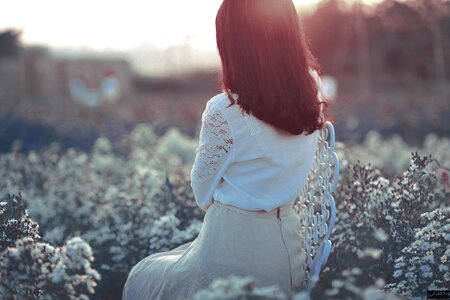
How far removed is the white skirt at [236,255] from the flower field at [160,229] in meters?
0.13

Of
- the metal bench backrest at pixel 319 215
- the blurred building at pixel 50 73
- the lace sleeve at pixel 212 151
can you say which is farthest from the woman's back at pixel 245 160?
the blurred building at pixel 50 73

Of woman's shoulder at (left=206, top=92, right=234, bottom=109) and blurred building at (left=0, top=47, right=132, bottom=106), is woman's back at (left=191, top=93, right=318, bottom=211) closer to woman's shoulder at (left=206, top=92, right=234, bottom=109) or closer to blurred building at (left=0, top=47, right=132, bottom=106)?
woman's shoulder at (left=206, top=92, right=234, bottom=109)

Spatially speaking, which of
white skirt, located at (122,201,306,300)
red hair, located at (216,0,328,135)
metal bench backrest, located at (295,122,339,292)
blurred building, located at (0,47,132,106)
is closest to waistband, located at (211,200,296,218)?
white skirt, located at (122,201,306,300)

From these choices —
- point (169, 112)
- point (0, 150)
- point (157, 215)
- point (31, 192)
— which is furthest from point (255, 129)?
point (169, 112)

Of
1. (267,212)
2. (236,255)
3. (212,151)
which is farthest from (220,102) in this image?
(236,255)

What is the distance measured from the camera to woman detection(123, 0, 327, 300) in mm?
3172

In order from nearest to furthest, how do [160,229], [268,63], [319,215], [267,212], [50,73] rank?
1. [268,63]
2. [267,212]
3. [319,215]
4. [160,229]
5. [50,73]

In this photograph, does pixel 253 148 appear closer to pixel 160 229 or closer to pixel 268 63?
pixel 268 63

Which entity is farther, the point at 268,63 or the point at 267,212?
the point at 267,212

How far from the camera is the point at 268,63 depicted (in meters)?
3.17

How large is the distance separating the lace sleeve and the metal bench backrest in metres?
0.50

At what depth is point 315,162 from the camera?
11.9ft

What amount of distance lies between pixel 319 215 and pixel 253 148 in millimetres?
495

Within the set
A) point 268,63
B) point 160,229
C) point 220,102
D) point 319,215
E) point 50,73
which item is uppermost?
point 50,73
